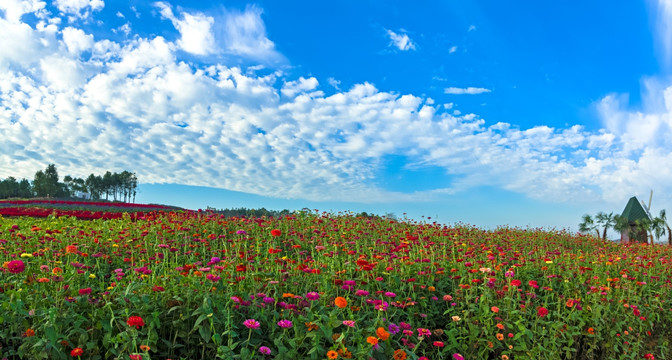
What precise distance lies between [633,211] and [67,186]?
77170mm

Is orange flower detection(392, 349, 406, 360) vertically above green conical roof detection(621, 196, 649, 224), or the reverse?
green conical roof detection(621, 196, 649, 224)

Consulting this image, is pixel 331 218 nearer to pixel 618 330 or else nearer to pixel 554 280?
pixel 554 280

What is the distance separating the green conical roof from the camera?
26.4 m

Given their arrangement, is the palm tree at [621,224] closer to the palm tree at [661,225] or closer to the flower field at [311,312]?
the palm tree at [661,225]

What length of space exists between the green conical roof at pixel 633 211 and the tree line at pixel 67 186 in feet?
200

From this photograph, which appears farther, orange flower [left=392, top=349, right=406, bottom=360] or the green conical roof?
the green conical roof

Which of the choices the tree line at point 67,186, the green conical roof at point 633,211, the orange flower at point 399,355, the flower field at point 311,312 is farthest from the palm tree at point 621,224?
the tree line at point 67,186

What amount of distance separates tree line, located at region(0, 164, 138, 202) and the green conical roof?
200 ft

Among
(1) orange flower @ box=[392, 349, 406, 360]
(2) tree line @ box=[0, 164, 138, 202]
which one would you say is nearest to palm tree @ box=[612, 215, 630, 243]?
(1) orange flower @ box=[392, 349, 406, 360]

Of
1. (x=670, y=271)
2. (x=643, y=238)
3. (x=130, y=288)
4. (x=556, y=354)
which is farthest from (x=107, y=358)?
(x=643, y=238)

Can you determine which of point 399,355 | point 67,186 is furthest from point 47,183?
point 399,355

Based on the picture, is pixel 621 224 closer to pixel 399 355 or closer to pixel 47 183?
pixel 399 355

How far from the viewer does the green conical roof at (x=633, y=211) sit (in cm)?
2642

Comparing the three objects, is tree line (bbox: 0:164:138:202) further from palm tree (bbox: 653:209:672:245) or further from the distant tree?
palm tree (bbox: 653:209:672:245)
